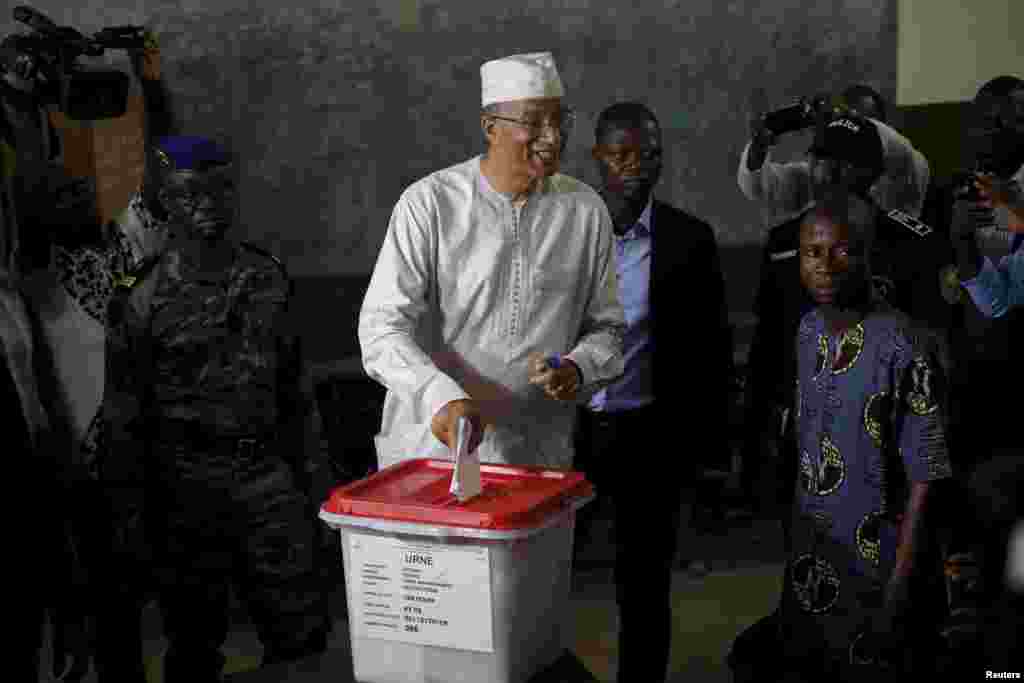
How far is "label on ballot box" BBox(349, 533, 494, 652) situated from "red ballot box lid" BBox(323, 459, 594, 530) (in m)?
0.05

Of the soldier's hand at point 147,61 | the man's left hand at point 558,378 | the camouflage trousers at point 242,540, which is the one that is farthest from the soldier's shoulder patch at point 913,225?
the soldier's hand at point 147,61

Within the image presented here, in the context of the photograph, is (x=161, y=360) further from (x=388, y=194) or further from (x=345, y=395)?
(x=388, y=194)

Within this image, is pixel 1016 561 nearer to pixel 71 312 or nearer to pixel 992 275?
pixel 992 275

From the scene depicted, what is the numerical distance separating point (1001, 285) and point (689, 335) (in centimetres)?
101

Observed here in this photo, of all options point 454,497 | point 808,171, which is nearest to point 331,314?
point 808,171

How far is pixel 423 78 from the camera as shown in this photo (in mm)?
6105

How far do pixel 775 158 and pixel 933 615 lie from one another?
3.78m

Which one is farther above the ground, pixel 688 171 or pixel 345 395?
pixel 688 171

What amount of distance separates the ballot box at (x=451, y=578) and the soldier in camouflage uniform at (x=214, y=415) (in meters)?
0.99

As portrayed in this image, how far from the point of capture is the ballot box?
2.21m

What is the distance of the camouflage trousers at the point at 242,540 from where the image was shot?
10.9 ft

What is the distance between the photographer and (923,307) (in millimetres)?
3777

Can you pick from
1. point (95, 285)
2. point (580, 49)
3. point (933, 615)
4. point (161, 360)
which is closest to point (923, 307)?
point (933, 615)

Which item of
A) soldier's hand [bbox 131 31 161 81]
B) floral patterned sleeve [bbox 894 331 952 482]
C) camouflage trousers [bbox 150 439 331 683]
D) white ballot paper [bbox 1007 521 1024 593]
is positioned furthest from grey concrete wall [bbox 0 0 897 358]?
white ballot paper [bbox 1007 521 1024 593]
